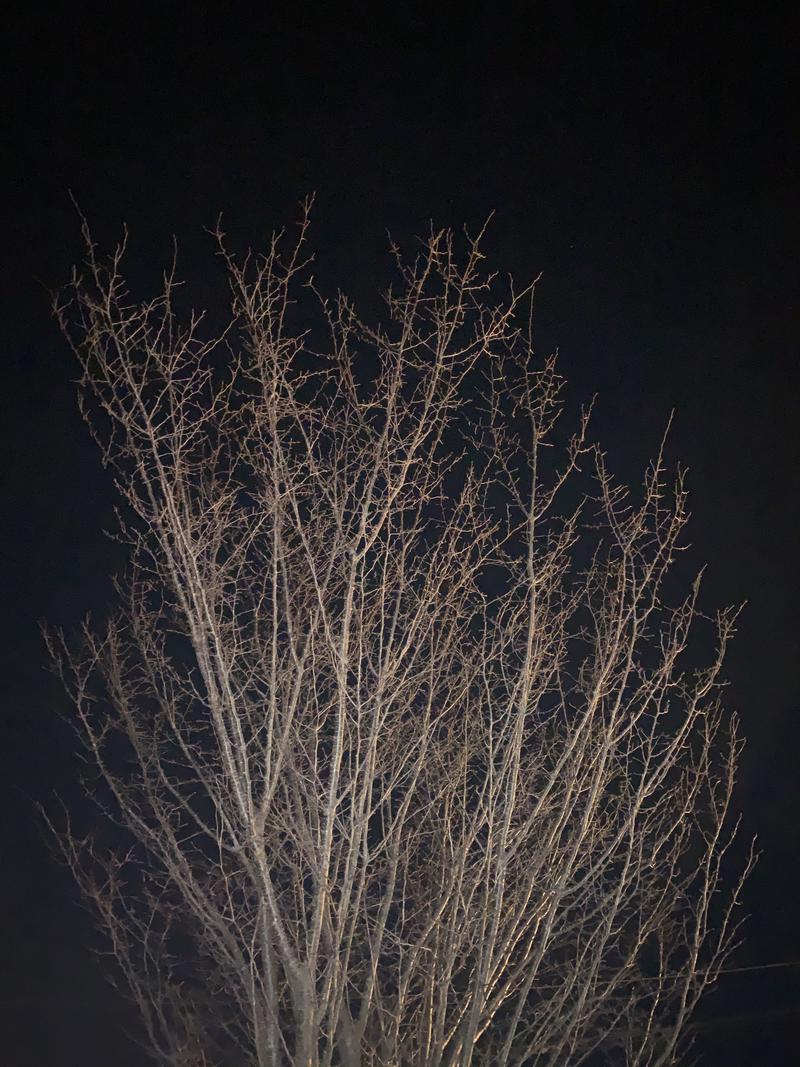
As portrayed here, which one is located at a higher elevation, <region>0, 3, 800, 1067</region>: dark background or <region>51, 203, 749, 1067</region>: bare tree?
<region>0, 3, 800, 1067</region>: dark background

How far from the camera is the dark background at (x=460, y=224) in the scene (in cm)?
613

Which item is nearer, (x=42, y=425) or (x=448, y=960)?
(x=448, y=960)

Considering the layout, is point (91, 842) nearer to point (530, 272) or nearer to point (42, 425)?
point (42, 425)

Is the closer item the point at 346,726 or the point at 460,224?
the point at 346,726

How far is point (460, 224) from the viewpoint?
267 inches

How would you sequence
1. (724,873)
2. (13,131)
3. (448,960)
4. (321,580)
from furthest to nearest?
(724,873) < (13,131) < (321,580) < (448,960)

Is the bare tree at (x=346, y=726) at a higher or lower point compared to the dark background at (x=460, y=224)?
lower

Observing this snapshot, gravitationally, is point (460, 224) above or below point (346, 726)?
above

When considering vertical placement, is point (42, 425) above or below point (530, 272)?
below

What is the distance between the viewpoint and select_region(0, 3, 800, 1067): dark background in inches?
241

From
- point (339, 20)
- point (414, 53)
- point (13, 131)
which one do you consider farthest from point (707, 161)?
point (13, 131)

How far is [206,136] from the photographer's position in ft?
20.7

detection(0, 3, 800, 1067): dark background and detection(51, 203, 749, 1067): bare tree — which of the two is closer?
detection(51, 203, 749, 1067): bare tree

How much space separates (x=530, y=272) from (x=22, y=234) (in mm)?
2964
